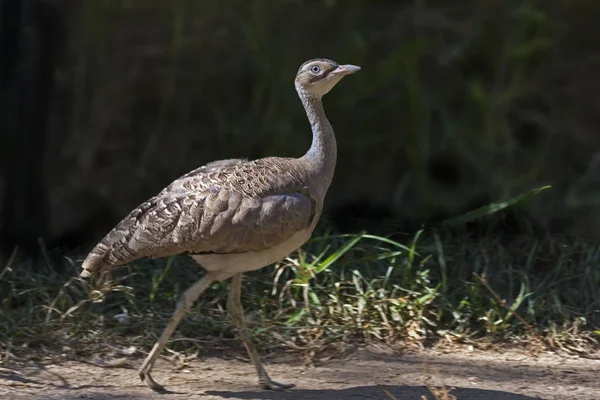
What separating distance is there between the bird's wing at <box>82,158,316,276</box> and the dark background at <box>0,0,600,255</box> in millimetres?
1933

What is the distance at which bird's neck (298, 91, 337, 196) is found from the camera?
15.2 ft

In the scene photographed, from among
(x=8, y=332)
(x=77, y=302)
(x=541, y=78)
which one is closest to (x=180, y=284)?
(x=77, y=302)

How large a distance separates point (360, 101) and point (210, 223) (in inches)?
91.8

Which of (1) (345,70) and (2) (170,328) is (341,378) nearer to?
(2) (170,328)

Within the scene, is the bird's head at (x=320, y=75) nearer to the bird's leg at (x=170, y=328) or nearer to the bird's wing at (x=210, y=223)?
the bird's wing at (x=210, y=223)

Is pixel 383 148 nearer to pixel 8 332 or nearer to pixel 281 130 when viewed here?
pixel 281 130

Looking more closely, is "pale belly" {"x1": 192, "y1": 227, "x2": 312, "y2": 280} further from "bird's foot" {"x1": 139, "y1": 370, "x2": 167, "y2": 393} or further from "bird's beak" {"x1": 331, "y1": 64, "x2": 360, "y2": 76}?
"bird's beak" {"x1": 331, "y1": 64, "x2": 360, "y2": 76}

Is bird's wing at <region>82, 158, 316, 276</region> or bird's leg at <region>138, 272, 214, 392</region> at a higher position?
bird's wing at <region>82, 158, 316, 276</region>

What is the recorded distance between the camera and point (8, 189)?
6117 millimetres

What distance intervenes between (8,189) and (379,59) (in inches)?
95.1

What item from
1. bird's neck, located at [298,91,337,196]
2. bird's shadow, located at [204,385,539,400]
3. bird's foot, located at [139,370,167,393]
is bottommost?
bird's shadow, located at [204,385,539,400]

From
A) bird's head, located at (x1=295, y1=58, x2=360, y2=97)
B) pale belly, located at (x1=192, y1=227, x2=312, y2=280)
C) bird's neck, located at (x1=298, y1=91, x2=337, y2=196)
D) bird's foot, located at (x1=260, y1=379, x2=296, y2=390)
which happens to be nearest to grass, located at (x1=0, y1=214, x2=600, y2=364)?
bird's foot, located at (x1=260, y1=379, x2=296, y2=390)

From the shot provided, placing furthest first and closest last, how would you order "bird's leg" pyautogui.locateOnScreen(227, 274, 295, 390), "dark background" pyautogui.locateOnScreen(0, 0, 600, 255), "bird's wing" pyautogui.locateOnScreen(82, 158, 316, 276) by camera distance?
"dark background" pyautogui.locateOnScreen(0, 0, 600, 255), "bird's leg" pyautogui.locateOnScreen(227, 274, 295, 390), "bird's wing" pyautogui.locateOnScreen(82, 158, 316, 276)

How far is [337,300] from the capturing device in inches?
211
